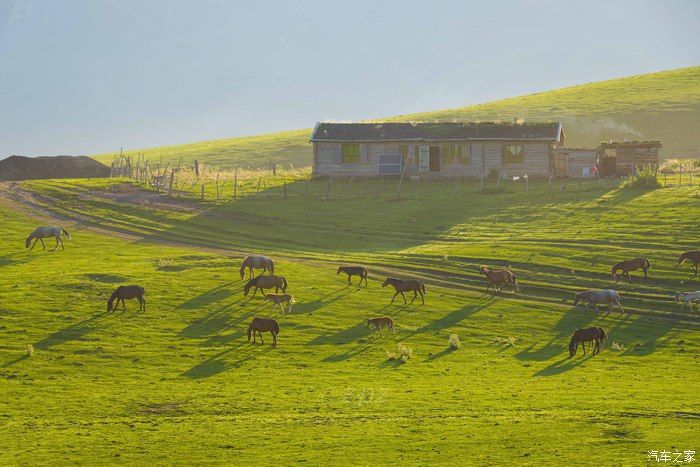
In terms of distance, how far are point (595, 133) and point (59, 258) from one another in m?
89.0

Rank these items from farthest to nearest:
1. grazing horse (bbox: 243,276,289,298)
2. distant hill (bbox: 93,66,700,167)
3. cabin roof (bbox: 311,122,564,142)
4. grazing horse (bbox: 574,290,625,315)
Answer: distant hill (bbox: 93,66,700,167), cabin roof (bbox: 311,122,564,142), grazing horse (bbox: 243,276,289,298), grazing horse (bbox: 574,290,625,315)

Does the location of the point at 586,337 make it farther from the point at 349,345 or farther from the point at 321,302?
the point at 321,302

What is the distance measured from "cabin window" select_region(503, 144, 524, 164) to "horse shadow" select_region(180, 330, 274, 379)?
182ft

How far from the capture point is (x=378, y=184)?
325ft

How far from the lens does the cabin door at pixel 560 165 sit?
9912 centimetres

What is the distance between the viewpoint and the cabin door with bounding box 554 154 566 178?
325ft

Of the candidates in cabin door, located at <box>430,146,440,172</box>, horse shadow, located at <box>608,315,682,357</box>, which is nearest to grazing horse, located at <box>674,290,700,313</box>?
horse shadow, located at <box>608,315,682,357</box>

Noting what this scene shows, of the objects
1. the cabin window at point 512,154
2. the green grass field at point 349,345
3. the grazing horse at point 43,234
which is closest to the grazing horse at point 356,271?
the green grass field at point 349,345

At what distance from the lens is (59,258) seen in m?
64.3

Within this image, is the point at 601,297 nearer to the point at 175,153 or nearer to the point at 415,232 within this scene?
the point at 415,232

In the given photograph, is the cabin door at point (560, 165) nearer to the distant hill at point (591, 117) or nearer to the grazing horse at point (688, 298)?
the distant hill at point (591, 117)

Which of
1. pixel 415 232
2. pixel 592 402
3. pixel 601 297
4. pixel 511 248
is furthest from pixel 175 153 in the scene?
pixel 592 402

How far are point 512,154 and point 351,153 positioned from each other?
585 inches

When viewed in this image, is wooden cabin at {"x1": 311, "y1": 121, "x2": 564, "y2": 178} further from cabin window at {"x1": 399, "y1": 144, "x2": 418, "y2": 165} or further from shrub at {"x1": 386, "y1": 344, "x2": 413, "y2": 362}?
shrub at {"x1": 386, "y1": 344, "x2": 413, "y2": 362}
